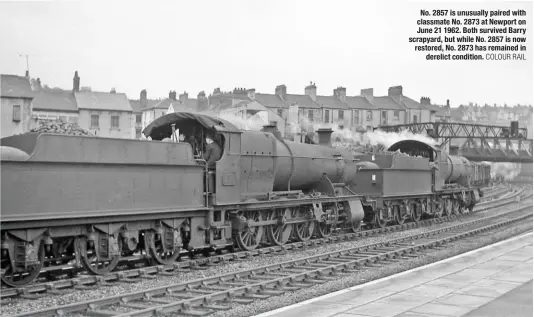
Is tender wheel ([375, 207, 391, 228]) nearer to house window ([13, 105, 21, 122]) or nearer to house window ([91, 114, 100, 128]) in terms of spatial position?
house window ([13, 105, 21, 122])

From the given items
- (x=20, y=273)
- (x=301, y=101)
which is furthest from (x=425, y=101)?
(x=20, y=273)

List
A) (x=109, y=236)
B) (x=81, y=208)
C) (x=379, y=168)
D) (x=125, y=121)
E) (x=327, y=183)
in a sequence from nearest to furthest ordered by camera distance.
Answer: (x=81, y=208)
(x=109, y=236)
(x=327, y=183)
(x=379, y=168)
(x=125, y=121)

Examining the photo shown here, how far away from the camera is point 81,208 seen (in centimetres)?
1066

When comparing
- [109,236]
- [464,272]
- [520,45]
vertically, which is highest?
[520,45]

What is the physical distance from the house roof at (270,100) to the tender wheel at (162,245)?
34860mm

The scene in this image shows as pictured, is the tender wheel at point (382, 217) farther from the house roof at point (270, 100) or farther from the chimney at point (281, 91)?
the chimney at point (281, 91)

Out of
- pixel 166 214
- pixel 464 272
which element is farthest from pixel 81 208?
pixel 464 272

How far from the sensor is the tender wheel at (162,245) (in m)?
12.6

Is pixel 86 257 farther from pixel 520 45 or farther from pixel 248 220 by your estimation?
pixel 520 45

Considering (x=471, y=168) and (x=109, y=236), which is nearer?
(x=109, y=236)

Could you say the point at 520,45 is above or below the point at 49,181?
above

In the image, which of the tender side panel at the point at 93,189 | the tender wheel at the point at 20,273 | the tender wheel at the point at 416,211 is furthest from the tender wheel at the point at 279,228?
the tender wheel at the point at 416,211

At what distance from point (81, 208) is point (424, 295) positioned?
622cm

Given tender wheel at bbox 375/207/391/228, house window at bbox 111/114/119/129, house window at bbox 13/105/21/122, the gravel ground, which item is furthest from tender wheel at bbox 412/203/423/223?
house window at bbox 111/114/119/129
